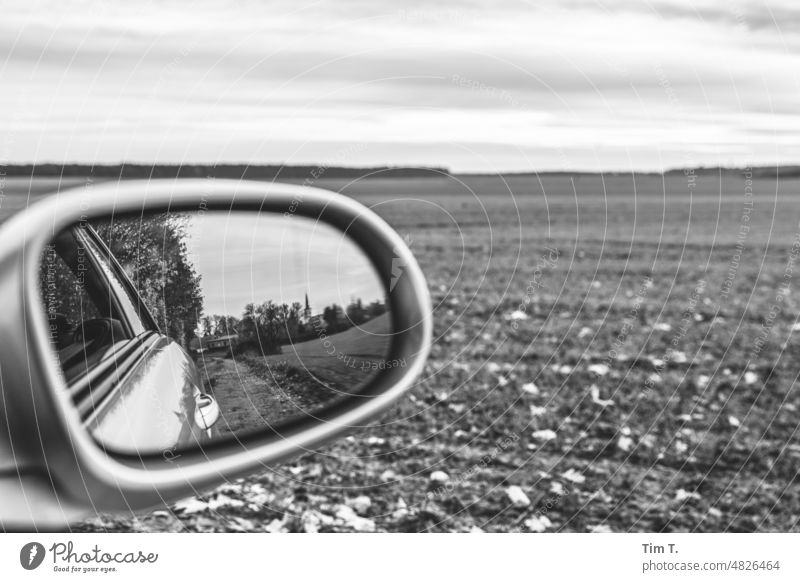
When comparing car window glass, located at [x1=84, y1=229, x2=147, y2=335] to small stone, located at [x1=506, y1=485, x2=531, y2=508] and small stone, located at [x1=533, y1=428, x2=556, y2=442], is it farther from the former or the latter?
small stone, located at [x1=533, y1=428, x2=556, y2=442]

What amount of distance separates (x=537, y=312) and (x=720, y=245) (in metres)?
7.05

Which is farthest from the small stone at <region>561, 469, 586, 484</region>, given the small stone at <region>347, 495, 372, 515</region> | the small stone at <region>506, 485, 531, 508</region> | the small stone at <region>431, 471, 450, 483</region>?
the small stone at <region>347, 495, 372, 515</region>

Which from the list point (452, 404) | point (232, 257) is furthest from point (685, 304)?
point (232, 257)

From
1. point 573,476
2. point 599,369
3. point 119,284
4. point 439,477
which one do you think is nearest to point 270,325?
point 119,284

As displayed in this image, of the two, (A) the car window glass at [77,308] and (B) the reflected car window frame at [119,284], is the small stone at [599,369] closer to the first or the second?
(B) the reflected car window frame at [119,284]

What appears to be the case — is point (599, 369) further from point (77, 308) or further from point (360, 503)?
point (77, 308)

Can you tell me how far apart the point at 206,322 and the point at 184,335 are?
0.28 ft

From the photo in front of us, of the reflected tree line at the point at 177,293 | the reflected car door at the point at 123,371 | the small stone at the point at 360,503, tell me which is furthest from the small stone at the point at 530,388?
the reflected car door at the point at 123,371

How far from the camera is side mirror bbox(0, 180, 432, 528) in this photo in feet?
5.36

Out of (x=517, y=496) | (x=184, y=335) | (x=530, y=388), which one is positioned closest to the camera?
(x=184, y=335)

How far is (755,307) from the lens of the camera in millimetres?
8219

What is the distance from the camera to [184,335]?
95.3 inches

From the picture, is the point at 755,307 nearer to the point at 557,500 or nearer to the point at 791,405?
the point at 791,405

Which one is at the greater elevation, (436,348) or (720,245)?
(720,245)
